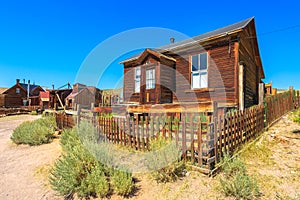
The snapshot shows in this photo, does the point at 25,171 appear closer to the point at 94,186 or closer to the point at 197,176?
the point at 94,186

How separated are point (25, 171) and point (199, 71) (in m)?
9.25

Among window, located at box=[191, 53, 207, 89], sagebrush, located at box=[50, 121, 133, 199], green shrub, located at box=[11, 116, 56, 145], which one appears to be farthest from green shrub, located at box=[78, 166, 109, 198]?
window, located at box=[191, 53, 207, 89]

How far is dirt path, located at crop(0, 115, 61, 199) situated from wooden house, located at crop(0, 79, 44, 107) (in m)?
41.5

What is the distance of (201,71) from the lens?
9.84 m

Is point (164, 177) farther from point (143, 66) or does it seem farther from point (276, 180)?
point (143, 66)

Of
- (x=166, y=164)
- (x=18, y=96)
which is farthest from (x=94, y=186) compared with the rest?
(x=18, y=96)

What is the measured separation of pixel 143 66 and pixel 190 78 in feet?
12.3

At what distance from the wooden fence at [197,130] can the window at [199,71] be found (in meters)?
3.41

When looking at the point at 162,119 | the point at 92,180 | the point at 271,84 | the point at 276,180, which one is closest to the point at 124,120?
the point at 162,119

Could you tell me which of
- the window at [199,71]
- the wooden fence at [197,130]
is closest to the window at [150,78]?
the window at [199,71]

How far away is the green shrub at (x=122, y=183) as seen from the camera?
3.28 meters

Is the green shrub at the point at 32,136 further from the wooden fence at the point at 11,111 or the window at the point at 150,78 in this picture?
the wooden fence at the point at 11,111

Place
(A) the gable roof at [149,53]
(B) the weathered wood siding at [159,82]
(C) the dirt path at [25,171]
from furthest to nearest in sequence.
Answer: (B) the weathered wood siding at [159,82] → (A) the gable roof at [149,53] → (C) the dirt path at [25,171]

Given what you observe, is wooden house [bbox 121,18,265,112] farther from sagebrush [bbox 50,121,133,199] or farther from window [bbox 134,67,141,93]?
sagebrush [bbox 50,121,133,199]
